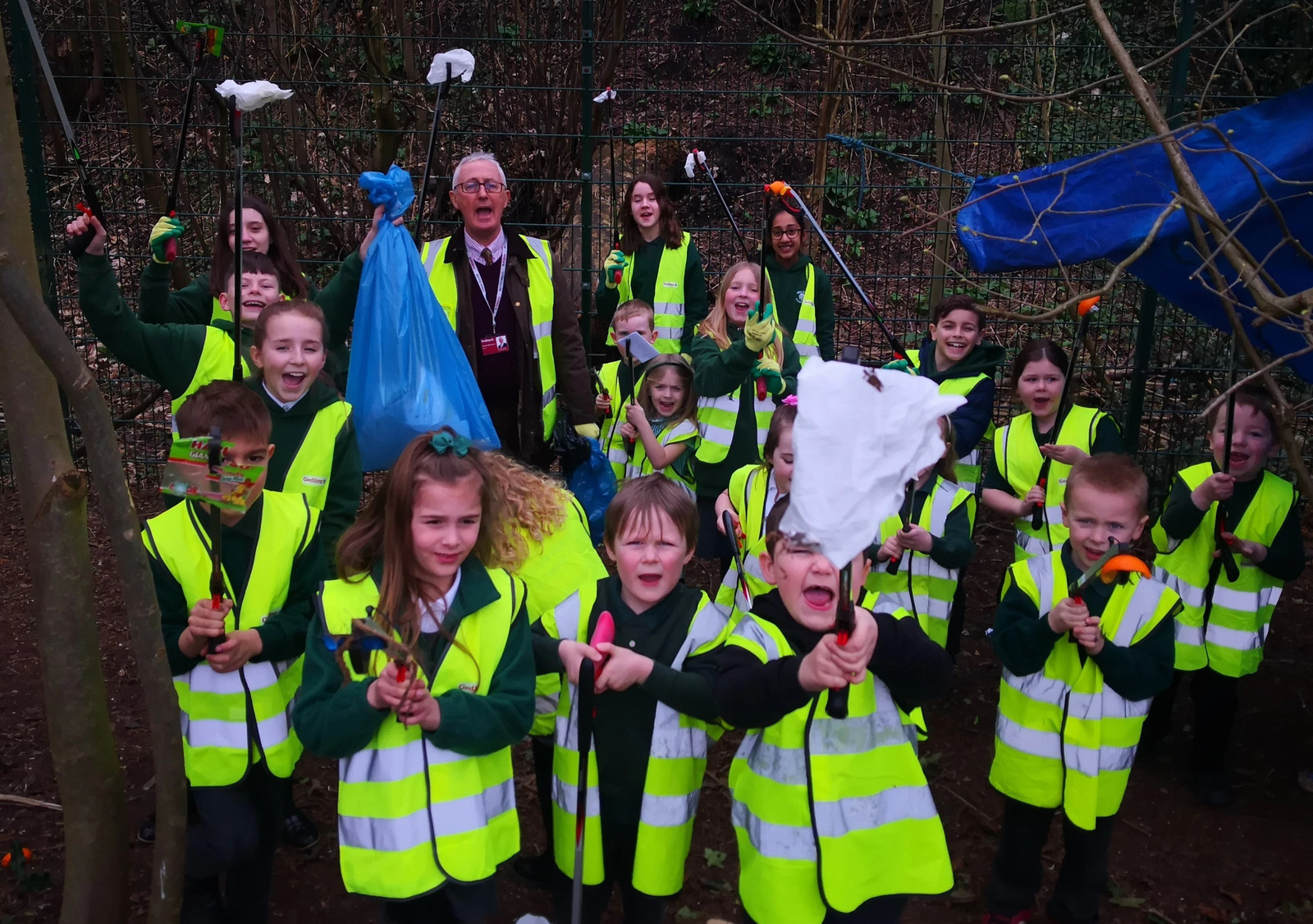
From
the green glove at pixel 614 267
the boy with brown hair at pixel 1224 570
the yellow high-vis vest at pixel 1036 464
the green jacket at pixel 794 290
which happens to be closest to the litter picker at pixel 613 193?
the green glove at pixel 614 267

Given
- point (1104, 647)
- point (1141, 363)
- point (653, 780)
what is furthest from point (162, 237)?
point (1141, 363)

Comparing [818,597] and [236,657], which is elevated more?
[818,597]

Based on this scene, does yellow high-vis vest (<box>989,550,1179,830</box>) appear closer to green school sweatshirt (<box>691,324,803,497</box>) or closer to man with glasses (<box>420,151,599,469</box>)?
green school sweatshirt (<box>691,324,803,497</box>)

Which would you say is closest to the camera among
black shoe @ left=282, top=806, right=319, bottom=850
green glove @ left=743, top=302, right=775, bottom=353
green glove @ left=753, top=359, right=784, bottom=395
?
black shoe @ left=282, top=806, right=319, bottom=850

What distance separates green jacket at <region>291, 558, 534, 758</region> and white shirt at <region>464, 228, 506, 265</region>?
244cm

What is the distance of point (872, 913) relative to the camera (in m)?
2.60

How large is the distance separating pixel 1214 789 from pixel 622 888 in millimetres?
2313

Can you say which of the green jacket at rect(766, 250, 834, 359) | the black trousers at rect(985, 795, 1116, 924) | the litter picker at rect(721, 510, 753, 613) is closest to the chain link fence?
the green jacket at rect(766, 250, 834, 359)

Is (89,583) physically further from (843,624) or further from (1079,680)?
(1079,680)

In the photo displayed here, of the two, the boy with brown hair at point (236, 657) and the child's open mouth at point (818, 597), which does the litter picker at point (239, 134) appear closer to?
the boy with brown hair at point (236, 657)

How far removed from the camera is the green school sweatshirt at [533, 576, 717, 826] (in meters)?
2.78

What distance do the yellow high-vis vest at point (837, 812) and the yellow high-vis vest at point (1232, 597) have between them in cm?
187

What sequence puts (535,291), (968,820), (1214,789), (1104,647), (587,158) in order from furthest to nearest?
1. (587,158)
2. (535,291)
3. (1214,789)
4. (968,820)
5. (1104,647)

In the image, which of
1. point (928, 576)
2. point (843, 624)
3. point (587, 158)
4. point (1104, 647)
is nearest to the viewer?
point (843, 624)
